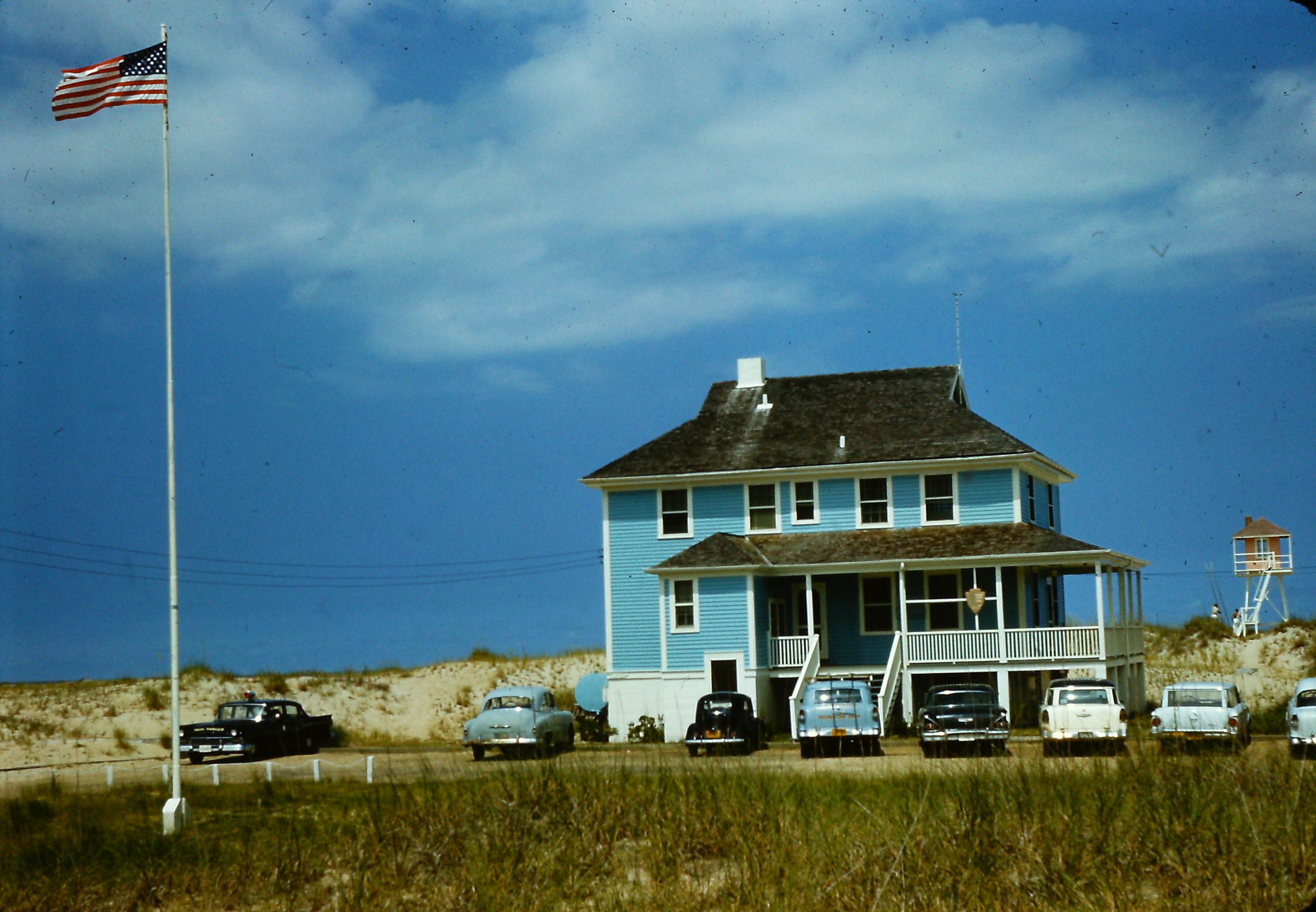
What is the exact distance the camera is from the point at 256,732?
35250 millimetres

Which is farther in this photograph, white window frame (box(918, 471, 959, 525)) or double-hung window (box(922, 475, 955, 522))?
double-hung window (box(922, 475, 955, 522))

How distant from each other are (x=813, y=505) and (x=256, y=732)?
17.4m

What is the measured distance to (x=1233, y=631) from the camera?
57.6 meters

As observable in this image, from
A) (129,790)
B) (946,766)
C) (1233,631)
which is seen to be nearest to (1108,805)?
(946,766)

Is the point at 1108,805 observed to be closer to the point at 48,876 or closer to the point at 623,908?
the point at 623,908

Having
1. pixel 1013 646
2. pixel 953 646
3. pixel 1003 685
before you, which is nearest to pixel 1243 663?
pixel 1013 646

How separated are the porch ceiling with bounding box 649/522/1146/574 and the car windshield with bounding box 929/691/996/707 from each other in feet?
25.7

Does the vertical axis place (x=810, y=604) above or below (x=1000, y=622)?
above

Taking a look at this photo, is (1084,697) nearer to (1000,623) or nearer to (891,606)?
(1000,623)

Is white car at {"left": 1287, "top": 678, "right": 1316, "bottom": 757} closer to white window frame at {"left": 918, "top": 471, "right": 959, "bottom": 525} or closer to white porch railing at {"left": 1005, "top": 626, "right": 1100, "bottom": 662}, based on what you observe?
white porch railing at {"left": 1005, "top": 626, "right": 1100, "bottom": 662}

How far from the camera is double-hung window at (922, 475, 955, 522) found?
1603 inches

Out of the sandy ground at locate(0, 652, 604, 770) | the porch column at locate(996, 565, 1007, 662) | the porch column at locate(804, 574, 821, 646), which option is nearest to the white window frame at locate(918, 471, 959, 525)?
the porch column at locate(996, 565, 1007, 662)

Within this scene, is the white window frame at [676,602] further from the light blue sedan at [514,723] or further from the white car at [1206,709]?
the white car at [1206,709]

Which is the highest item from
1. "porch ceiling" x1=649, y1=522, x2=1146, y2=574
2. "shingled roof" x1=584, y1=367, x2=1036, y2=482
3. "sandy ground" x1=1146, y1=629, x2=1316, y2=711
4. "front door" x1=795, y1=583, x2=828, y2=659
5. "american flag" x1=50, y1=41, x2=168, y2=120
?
"american flag" x1=50, y1=41, x2=168, y2=120
